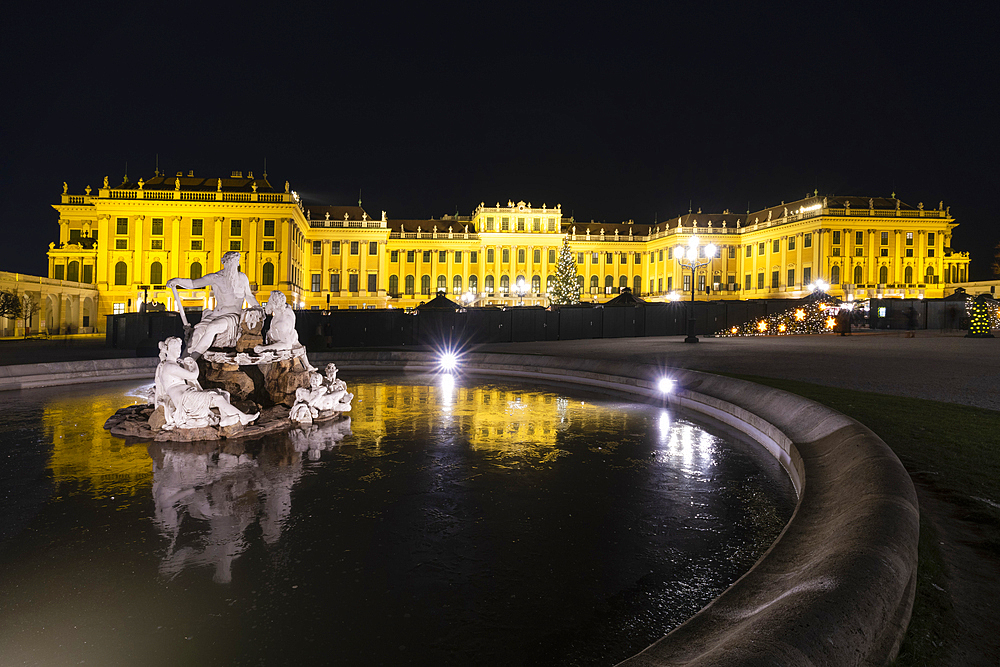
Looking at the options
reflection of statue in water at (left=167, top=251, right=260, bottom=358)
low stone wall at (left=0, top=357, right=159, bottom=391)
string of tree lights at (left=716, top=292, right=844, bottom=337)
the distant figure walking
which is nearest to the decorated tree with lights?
string of tree lights at (left=716, top=292, right=844, bottom=337)

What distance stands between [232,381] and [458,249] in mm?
73177

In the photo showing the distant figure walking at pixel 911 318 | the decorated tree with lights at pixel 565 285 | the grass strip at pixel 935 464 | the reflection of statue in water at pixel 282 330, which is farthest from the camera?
the decorated tree with lights at pixel 565 285

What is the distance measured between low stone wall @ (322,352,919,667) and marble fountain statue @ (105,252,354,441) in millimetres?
6158

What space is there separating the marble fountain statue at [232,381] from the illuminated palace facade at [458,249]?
4101 cm

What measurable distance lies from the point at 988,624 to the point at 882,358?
1495 centimetres

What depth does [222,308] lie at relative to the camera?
8688 millimetres

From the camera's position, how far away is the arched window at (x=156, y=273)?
5566cm

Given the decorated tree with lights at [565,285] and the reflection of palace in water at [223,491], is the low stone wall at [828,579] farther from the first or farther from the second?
the decorated tree with lights at [565,285]

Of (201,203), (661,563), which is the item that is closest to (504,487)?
(661,563)

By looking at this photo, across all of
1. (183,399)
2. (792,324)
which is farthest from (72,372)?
(792,324)

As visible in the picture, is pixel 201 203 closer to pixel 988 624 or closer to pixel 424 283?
pixel 424 283

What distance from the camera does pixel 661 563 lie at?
357 centimetres

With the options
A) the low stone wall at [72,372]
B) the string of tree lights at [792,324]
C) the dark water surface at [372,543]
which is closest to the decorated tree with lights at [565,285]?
the string of tree lights at [792,324]

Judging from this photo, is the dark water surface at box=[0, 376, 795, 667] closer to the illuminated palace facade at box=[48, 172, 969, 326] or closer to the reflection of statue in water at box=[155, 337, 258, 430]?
the reflection of statue in water at box=[155, 337, 258, 430]
